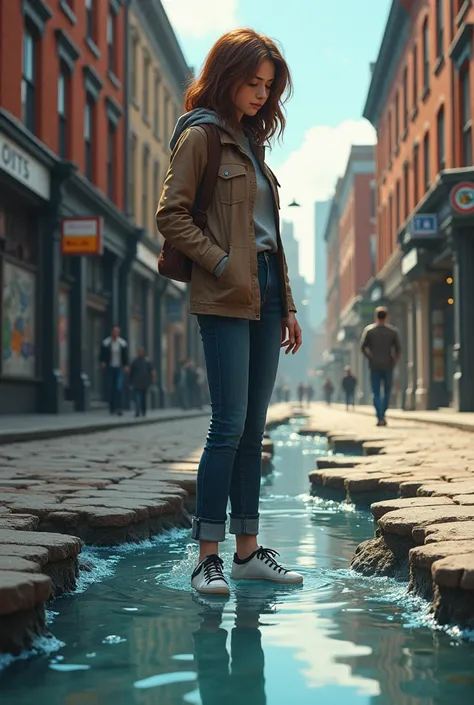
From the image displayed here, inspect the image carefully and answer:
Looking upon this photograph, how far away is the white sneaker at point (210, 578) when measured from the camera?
3.31m

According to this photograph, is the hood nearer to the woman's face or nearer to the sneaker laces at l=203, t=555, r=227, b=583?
the woman's face

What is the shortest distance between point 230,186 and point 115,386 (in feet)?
53.9

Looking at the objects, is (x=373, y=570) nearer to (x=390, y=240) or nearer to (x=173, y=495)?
(x=173, y=495)

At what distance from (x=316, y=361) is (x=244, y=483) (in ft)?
482

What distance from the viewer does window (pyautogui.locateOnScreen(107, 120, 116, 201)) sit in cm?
2442

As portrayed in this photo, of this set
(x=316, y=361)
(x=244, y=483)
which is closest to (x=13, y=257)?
(x=244, y=483)

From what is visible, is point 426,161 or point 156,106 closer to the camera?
point 426,161

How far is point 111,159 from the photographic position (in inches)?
969

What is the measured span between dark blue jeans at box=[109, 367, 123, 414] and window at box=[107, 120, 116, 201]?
6.26 meters

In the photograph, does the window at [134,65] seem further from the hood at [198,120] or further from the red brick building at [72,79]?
the hood at [198,120]

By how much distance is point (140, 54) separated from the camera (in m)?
29.0

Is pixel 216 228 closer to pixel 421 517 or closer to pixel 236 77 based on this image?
pixel 236 77

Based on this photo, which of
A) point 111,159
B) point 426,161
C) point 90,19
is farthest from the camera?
point 426,161

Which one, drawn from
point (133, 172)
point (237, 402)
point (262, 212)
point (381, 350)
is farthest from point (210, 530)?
point (133, 172)
